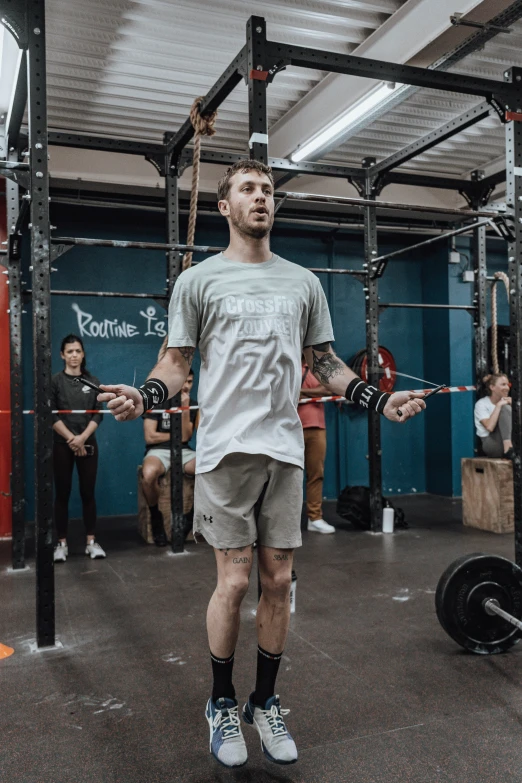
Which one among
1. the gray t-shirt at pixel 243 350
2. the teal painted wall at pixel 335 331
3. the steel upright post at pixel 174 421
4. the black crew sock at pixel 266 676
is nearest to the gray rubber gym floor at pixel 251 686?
the black crew sock at pixel 266 676

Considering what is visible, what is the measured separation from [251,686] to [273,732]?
0.58 meters

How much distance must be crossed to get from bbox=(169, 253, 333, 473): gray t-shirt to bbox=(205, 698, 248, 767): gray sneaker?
0.64m

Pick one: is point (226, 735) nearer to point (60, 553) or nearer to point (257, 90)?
point (257, 90)

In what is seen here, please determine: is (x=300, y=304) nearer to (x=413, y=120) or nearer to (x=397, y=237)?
(x=413, y=120)

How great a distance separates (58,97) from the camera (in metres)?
4.51

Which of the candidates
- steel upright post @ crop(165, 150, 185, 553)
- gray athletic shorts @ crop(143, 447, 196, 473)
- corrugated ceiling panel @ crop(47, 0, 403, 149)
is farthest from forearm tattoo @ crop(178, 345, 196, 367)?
gray athletic shorts @ crop(143, 447, 196, 473)

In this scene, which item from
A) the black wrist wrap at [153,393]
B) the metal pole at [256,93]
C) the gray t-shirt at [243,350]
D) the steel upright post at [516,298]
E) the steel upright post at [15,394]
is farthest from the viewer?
the steel upright post at [15,394]

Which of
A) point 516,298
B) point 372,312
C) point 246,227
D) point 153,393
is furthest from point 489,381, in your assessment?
point 153,393

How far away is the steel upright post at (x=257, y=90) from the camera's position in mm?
2607

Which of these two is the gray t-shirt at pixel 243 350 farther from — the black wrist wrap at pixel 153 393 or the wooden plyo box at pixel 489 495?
the wooden plyo box at pixel 489 495

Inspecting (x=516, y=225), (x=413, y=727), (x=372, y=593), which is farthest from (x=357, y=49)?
(x=413, y=727)

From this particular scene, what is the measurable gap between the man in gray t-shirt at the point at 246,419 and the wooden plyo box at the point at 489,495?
3565 mm

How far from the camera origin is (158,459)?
4.84 m

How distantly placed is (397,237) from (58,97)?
3.94m
